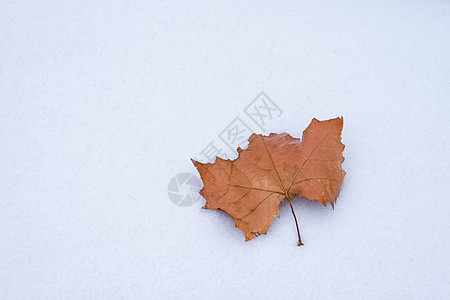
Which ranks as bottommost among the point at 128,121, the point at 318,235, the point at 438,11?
the point at 128,121

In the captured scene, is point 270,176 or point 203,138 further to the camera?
point 203,138

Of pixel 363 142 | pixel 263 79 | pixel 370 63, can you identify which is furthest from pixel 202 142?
pixel 370 63

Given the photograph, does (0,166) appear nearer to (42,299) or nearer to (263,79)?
(42,299)
